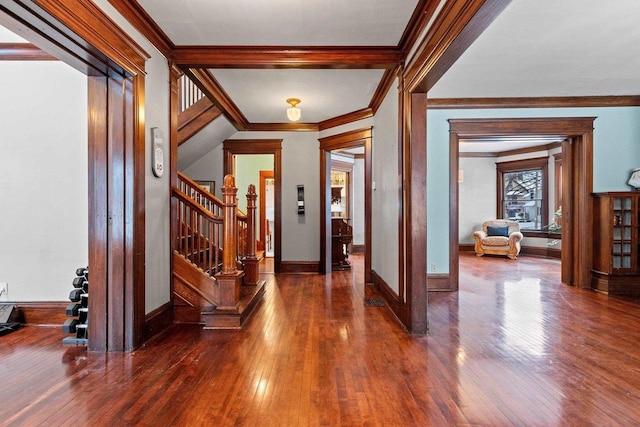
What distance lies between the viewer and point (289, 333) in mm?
3174

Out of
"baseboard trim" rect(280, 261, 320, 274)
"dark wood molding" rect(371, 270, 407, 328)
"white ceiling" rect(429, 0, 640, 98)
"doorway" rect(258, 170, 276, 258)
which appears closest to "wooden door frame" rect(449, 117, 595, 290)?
"white ceiling" rect(429, 0, 640, 98)

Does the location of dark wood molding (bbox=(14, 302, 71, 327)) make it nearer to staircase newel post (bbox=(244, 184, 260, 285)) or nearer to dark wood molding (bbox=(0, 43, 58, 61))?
staircase newel post (bbox=(244, 184, 260, 285))

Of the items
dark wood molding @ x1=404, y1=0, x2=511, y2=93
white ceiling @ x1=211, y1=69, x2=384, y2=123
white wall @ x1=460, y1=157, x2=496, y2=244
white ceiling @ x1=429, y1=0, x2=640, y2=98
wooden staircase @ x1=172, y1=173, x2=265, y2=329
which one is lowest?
wooden staircase @ x1=172, y1=173, x2=265, y2=329

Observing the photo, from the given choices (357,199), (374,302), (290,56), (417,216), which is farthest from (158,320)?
(357,199)

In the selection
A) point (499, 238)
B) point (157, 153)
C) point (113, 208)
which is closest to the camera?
point (113, 208)

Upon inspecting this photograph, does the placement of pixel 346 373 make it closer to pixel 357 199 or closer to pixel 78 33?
pixel 78 33

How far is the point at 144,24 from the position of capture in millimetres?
2889

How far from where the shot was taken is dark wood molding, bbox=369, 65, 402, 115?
3.71 m

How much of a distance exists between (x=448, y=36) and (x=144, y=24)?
2491 mm

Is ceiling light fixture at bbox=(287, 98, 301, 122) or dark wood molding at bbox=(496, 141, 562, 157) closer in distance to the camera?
ceiling light fixture at bbox=(287, 98, 301, 122)

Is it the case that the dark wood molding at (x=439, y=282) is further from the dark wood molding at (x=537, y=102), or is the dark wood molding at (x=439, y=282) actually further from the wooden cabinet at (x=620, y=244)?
the dark wood molding at (x=537, y=102)

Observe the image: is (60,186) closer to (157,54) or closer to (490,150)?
(157,54)

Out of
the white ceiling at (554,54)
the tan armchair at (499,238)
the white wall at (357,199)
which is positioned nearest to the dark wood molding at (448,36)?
the white ceiling at (554,54)

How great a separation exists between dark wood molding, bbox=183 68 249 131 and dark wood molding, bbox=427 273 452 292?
13.1 ft
